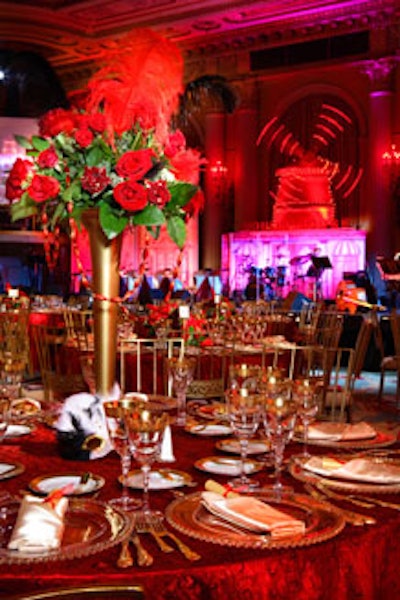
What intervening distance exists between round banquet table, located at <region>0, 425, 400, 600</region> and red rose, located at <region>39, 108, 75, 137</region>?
949 mm

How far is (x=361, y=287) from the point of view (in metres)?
12.7

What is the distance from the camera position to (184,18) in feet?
52.1

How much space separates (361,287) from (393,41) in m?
4.95

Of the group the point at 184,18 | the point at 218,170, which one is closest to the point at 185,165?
the point at 184,18

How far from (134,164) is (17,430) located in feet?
2.71

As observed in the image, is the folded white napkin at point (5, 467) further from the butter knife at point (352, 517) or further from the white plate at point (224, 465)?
the butter knife at point (352, 517)

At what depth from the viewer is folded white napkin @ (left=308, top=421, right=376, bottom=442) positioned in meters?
2.21

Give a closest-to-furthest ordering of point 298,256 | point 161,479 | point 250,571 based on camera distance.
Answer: point 250,571
point 161,479
point 298,256

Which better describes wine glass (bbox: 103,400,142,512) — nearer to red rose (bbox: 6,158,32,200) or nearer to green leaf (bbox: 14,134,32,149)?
red rose (bbox: 6,158,32,200)

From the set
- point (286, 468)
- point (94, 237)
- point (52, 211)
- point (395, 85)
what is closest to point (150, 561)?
point (286, 468)

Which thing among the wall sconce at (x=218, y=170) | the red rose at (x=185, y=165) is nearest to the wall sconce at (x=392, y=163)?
the wall sconce at (x=218, y=170)

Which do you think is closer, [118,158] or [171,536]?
[171,536]

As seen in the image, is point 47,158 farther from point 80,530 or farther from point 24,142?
point 80,530

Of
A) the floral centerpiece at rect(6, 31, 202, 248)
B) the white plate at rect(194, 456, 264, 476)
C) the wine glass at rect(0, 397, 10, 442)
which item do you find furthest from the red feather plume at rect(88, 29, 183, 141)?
the white plate at rect(194, 456, 264, 476)
